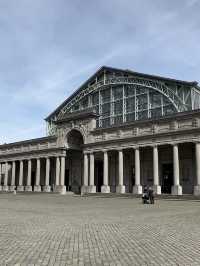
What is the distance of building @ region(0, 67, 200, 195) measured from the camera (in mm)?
41562

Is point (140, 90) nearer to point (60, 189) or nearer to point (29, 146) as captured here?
point (60, 189)

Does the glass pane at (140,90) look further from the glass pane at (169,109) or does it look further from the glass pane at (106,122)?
the glass pane at (106,122)

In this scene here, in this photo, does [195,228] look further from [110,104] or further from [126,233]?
[110,104]

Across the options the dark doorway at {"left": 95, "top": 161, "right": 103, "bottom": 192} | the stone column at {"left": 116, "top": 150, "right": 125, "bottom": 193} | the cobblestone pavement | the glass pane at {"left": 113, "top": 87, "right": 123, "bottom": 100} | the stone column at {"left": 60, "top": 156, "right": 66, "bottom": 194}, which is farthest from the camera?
the glass pane at {"left": 113, "top": 87, "right": 123, "bottom": 100}

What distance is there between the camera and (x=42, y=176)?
6619 cm

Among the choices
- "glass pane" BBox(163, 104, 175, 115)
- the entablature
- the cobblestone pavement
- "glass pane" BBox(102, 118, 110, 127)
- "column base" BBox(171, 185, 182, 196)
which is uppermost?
"glass pane" BBox(163, 104, 175, 115)

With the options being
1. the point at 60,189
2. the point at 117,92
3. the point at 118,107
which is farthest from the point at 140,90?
the point at 60,189

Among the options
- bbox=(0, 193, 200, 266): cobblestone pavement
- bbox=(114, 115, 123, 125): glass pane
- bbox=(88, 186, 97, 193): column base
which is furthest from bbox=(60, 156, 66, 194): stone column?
bbox=(0, 193, 200, 266): cobblestone pavement

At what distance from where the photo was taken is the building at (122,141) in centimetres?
4156

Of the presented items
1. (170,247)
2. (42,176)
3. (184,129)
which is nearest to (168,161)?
(184,129)

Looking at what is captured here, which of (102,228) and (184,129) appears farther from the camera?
(184,129)

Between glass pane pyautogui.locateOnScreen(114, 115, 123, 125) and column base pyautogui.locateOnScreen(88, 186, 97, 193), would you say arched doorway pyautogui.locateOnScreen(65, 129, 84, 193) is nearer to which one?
glass pane pyautogui.locateOnScreen(114, 115, 123, 125)

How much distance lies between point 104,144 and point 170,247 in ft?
131

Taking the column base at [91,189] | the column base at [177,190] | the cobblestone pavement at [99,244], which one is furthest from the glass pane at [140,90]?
the cobblestone pavement at [99,244]
